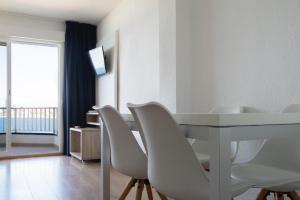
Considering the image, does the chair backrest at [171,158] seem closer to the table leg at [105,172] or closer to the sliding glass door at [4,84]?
the table leg at [105,172]

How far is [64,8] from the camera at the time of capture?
184 inches

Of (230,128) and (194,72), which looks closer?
(230,128)

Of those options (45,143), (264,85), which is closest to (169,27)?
(264,85)

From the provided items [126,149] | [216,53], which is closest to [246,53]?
[216,53]

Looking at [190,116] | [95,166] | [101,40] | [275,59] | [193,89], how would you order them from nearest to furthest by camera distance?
[190,116] < [275,59] < [193,89] < [95,166] < [101,40]

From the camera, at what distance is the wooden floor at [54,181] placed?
8.80 ft

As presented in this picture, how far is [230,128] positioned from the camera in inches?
40.0

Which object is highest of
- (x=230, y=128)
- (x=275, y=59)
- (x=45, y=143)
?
(x=275, y=59)

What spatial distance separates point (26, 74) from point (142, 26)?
3.81 m

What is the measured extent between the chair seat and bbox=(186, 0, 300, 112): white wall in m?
0.55

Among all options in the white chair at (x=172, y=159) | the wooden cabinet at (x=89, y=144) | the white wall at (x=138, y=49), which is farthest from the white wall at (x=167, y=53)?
the wooden cabinet at (x=89, y=144)

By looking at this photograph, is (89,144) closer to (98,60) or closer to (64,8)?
(98,60)

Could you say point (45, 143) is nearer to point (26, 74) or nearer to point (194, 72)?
point (26, 74)

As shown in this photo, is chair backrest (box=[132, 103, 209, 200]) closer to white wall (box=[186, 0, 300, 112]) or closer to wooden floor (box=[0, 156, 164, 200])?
white wall (box=[186, 0, 300, 112])
